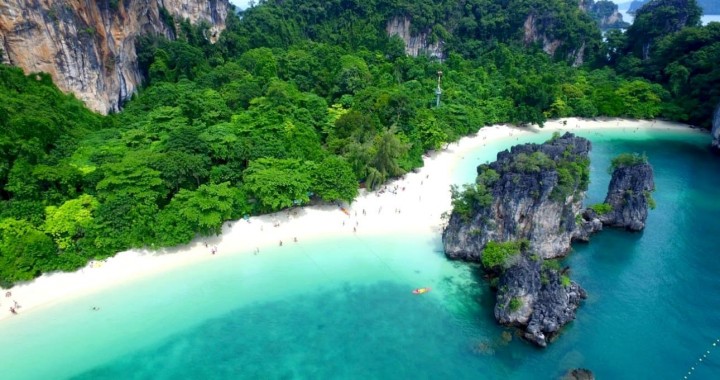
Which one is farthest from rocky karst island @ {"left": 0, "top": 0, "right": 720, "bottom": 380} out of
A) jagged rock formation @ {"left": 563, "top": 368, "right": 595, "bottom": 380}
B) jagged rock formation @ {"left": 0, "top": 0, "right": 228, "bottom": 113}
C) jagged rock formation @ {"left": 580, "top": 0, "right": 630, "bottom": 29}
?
jagged rock formation @ {"left": 580, "top": 0, "right": 630, "bottom": 29}

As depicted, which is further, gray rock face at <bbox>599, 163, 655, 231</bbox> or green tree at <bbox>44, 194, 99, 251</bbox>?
gray rock face at <bbox>599, 163, 655, 231</bbox>

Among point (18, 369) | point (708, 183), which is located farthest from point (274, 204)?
point (708, 183)

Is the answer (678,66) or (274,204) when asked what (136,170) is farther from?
(678,66)

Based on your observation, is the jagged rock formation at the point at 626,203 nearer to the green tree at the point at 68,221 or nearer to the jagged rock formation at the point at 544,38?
the green tree at the point at 68,221

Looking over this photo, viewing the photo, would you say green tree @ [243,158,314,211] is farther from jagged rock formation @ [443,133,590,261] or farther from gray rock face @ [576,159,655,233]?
gray rock face @ [576,159,655,233]

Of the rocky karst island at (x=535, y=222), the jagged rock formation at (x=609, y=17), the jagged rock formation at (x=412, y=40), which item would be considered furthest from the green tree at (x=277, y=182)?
the jagged rock formation at (x=609, y=17)

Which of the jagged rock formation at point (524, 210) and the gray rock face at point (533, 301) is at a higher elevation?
the jagged rock formation at point (524, 210)
